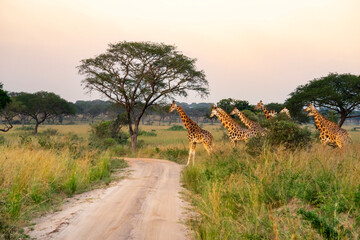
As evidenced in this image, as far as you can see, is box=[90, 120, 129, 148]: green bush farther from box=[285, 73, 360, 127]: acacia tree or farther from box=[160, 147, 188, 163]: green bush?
box=[285, 73, 360, 127]: acacia tree

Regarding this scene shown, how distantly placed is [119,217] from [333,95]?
905 inches

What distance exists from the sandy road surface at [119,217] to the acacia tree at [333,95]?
66.7 feet

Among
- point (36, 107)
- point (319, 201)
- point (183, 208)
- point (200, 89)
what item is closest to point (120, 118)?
point (200, 89)

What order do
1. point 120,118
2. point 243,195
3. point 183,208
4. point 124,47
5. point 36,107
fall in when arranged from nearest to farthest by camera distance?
point 243,195 < point 183,208 < point 124,47 < point 120,118 < point 36,107

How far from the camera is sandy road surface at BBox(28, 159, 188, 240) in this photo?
483 cm

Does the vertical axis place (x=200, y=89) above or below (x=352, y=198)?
above

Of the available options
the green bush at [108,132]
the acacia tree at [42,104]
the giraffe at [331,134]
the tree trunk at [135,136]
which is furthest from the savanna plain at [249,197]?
the acacia tree at [42,104]

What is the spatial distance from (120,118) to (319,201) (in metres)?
26.9

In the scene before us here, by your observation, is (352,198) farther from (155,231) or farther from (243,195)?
(155,231)

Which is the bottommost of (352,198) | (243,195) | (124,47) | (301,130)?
(243,195)

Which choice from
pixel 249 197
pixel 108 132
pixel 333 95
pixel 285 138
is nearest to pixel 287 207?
pixel 249 197

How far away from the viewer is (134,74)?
2377 cm

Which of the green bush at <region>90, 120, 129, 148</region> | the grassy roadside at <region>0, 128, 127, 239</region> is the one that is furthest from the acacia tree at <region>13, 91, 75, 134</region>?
the grassy roadside at <region>0, 128, 127, 239</region>

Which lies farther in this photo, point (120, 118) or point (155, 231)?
point (120, 118)
